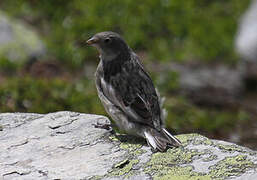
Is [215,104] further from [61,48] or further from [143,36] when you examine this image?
[61,48]

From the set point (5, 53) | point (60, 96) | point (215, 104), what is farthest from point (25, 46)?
point (215, 104)

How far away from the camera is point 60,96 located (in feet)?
31.1

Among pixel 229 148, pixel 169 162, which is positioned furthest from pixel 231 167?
pixel 169 162

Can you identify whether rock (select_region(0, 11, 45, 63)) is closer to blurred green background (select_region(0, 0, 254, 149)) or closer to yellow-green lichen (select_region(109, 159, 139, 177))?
blurred green background (select_region(0, 0, 254, 149))

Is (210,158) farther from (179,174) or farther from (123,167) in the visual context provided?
(123,167)

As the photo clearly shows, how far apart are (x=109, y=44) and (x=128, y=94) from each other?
64cm

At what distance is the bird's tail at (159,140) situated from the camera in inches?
212

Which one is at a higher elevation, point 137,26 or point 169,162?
point 137,26

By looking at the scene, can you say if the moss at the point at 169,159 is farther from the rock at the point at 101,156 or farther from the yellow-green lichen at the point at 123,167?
the yellow-green lichen at the point at 123,167

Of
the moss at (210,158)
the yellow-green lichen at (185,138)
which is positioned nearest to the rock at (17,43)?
the yellow-green lichen at (185,138)

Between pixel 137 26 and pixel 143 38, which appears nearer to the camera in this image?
pixel 143 38

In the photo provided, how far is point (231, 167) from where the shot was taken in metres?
4.90

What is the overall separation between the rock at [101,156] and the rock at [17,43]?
556 centimetres

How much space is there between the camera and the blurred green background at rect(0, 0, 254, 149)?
36.2 feet
